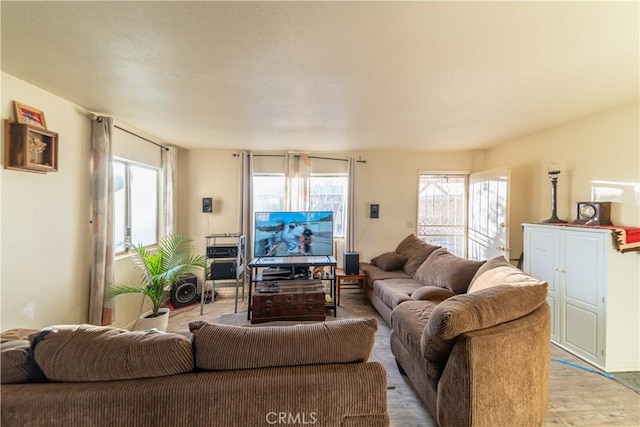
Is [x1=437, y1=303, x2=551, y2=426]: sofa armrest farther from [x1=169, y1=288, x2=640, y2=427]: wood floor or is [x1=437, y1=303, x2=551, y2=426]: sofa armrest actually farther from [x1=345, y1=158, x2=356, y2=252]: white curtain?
[x1=345, y1=158, x2=356, y2=252]: white curtain

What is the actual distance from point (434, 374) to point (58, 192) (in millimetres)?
3254

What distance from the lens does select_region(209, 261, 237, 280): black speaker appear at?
138 inches

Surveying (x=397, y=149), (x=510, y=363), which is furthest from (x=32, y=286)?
(x=397, y=149)

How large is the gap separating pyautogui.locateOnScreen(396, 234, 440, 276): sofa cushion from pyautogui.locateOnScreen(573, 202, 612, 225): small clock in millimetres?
1465

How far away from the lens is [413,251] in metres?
3.78

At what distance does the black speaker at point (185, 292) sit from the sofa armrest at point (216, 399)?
2.80 m

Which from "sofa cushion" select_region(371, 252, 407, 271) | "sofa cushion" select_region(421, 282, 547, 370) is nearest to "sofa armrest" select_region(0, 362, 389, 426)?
"sofa cushion" select_region(421, 282, 547, 370)

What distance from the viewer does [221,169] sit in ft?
14.0

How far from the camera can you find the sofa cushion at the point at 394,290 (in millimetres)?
2578

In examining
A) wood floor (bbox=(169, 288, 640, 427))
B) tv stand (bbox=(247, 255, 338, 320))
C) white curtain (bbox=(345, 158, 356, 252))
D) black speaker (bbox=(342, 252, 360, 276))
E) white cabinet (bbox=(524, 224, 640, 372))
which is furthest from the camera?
white curtain (bbox=(345, 158, 356, 252))

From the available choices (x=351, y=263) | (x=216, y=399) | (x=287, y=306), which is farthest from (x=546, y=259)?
(x=216, y=399)

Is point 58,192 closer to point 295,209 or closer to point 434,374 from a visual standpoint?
point 295,209

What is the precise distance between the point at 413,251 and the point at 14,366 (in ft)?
12.6

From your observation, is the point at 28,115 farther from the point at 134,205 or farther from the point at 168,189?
the point at 168,189
